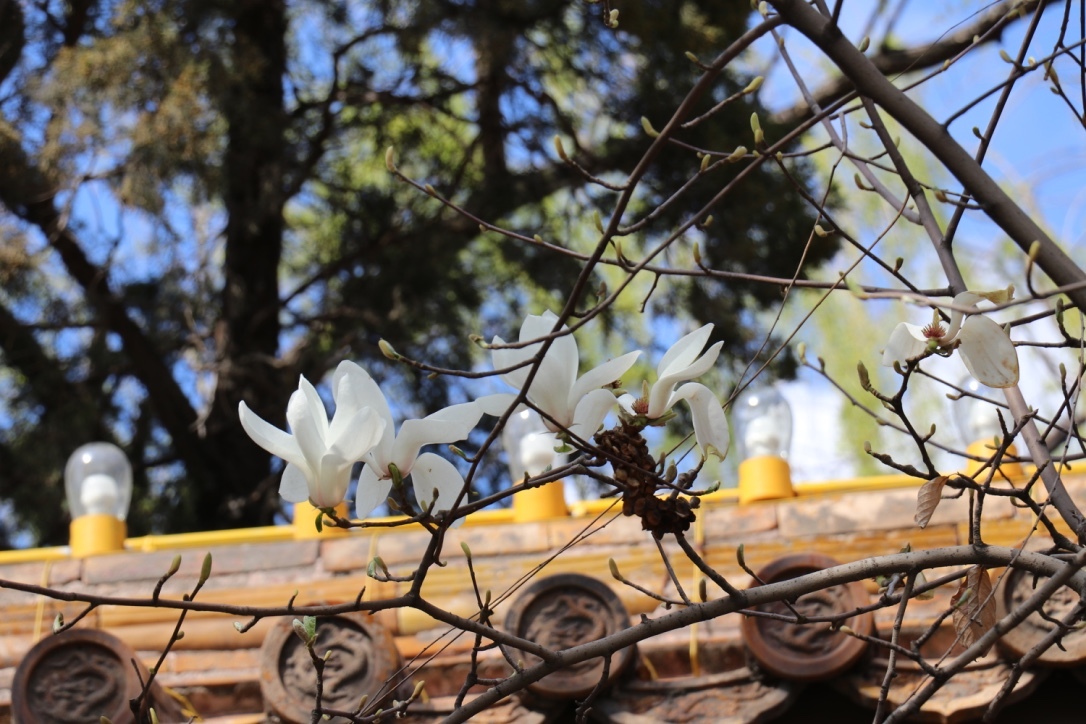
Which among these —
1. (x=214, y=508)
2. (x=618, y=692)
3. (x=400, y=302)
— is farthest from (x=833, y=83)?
(x=618, y=692)

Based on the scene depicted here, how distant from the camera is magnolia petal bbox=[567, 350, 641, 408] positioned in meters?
1.24

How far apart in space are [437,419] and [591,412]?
0.47 feet

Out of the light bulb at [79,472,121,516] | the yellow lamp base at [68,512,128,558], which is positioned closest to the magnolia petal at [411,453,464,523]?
the yellow lamp base at [68,512,128,558]

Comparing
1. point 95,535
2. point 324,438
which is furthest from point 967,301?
point 95,535

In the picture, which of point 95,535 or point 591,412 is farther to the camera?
point 95,535

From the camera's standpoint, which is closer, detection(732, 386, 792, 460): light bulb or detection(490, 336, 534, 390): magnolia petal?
detection(490, 336, 534, 390): magnolia petal

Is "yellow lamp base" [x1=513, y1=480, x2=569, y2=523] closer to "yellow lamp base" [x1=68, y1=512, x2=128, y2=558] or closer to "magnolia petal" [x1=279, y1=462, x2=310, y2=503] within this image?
"yellow lamp base" [x1=68, y1=512, x2=128, y2=558]

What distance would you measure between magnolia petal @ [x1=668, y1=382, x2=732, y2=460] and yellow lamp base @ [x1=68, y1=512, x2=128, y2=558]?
1735 mm

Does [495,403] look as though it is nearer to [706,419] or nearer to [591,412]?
[591,412]

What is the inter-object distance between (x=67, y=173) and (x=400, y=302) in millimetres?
1083

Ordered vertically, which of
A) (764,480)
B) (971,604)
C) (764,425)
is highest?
(764,425)

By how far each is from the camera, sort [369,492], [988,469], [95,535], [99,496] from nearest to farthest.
Answer: 1. [369,492]
2. [988,469]
3. [95,535]
4. [99,496]

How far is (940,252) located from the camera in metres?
1.56

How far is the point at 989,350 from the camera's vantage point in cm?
128
